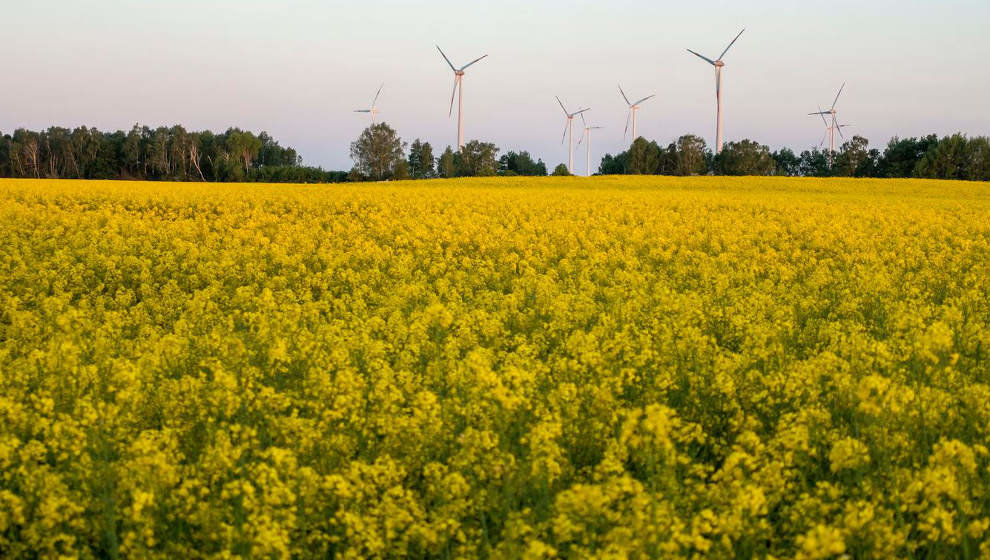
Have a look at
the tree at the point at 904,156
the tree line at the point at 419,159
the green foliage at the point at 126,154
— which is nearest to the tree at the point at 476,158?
the tree line at the point at 419,159

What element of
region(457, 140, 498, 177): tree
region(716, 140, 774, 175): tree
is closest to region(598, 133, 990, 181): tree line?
region(716, 140, 774, 175): tree

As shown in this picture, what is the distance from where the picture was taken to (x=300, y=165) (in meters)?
118

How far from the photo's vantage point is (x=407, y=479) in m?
5.80

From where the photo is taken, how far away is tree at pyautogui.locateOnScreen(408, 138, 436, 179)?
12812cm

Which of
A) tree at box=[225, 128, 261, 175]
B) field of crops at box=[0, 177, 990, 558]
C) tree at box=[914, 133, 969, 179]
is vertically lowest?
field of crops at box=[0, 177, 990, 558]

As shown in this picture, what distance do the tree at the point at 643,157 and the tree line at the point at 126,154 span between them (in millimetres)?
52877

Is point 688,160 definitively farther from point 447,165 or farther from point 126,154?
point 126,154

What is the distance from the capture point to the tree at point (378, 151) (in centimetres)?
11994

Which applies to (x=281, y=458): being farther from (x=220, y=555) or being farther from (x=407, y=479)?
(x=407, y=479)

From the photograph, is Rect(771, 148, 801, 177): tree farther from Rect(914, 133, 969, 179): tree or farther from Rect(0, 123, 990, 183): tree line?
Rect(914, 133, 969, 179): tree

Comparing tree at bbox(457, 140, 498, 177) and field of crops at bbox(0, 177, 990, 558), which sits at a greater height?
tree at bbox(457, 140, 498, 177)

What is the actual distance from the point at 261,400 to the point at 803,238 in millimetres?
17719

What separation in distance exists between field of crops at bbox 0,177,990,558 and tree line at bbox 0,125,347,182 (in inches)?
4358

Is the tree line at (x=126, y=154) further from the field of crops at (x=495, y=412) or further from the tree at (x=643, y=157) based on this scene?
the field of crops at (x=495, y=412)
